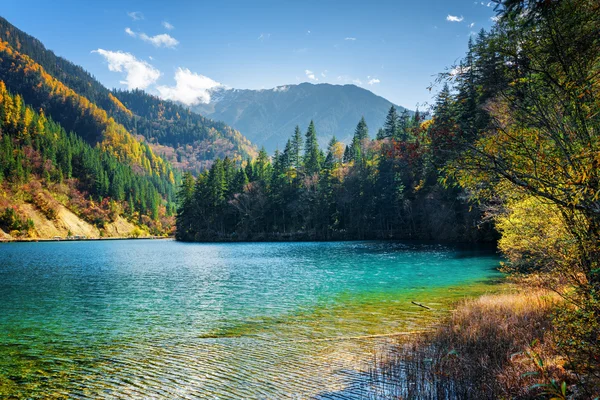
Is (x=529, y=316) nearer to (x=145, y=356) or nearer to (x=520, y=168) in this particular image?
(x=520, y=168)

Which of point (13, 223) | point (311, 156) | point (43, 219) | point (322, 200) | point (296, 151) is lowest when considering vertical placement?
point (13, 223)

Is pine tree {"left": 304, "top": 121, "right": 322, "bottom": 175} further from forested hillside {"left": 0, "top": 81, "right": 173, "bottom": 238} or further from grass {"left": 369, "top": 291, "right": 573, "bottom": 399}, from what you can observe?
grass {"left": 369, "top": 291, "right": 573, "bottom": 399}

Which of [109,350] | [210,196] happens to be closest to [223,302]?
[109,350]

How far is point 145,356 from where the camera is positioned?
12.9m

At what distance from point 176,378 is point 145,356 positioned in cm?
286

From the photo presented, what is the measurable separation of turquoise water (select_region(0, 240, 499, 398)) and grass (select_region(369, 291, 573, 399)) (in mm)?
1315

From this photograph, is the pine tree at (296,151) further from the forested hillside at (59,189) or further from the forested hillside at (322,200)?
the forested hillside at (59,189)

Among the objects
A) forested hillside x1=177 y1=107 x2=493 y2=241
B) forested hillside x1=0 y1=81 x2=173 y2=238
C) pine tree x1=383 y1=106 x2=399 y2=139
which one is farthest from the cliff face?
pine tree x1=383 y1=106 x2=399 y2=139

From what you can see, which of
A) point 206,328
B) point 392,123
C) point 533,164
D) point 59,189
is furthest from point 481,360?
point 59,189

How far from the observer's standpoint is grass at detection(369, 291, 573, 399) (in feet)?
25.4

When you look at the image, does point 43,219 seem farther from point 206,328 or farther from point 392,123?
point 206,328

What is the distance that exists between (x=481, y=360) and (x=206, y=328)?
1187cm

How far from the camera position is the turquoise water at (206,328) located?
1043 centimetres

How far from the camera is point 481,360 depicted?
9312mm
